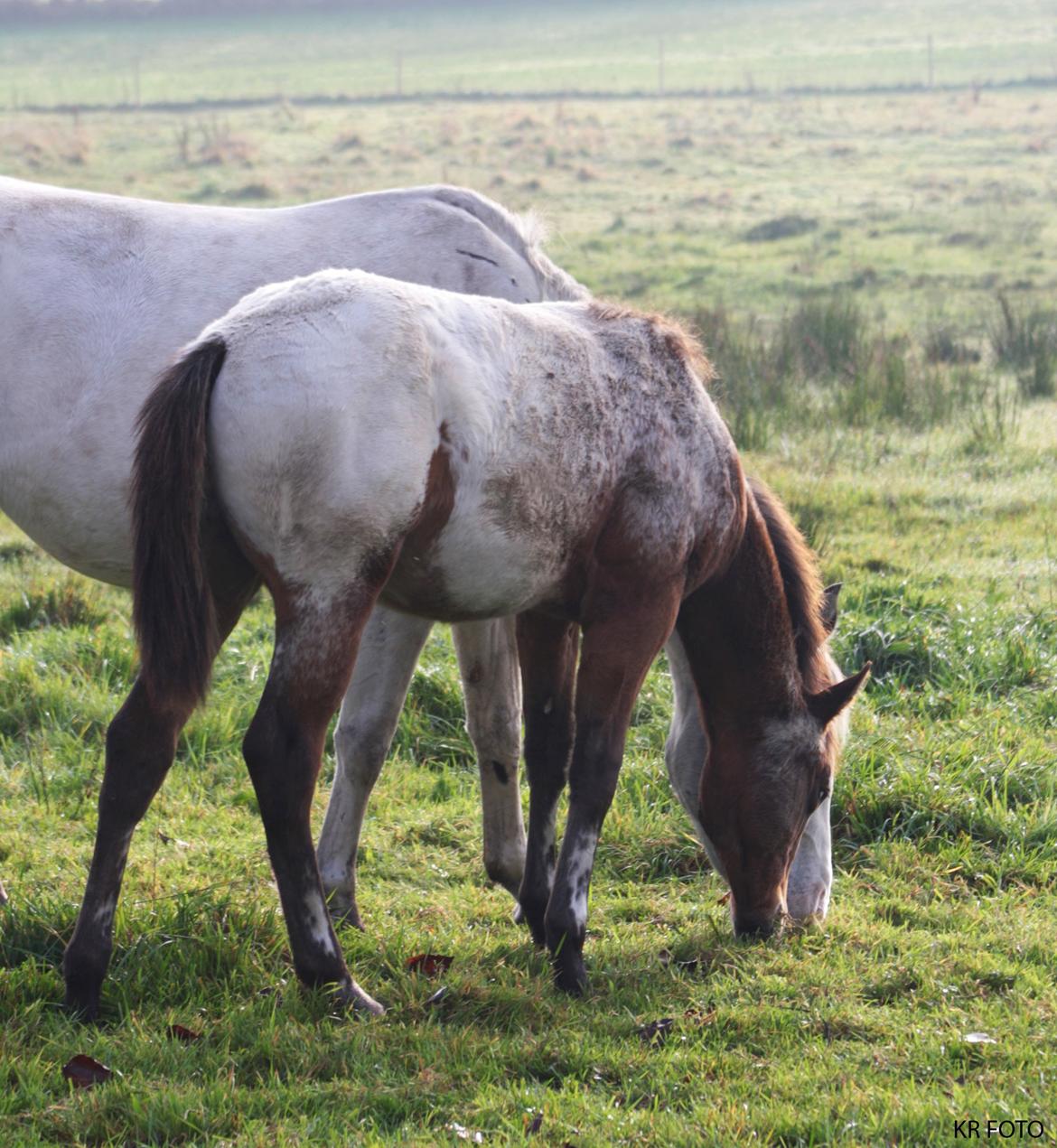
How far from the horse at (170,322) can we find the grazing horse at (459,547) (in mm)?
385

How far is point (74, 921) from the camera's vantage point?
389cm

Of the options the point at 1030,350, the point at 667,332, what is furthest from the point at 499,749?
the point at 1030,350

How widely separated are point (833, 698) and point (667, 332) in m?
1.17

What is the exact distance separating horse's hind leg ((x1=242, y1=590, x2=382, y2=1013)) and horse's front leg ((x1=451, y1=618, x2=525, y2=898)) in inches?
45.5

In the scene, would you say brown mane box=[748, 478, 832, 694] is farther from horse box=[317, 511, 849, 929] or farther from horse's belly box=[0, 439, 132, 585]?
horse's belly box=[0, 439, 132, 585]

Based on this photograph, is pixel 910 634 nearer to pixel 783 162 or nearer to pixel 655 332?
pixel 655 332

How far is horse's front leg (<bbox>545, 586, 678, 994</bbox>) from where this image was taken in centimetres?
373

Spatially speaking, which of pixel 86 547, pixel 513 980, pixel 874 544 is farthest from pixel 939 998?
pixel 874 544

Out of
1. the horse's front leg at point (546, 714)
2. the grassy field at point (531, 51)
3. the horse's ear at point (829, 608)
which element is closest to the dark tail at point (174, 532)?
the horse's front leg at point (546, 714)

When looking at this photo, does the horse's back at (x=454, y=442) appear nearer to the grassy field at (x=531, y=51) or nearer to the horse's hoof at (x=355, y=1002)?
the horse's hoof at (x=355, y=1002)

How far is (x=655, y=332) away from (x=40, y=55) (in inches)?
2271

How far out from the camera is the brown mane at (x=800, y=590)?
429cm

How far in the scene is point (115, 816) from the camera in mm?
3420

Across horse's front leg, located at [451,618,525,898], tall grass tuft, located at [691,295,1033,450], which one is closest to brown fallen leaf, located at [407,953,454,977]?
horse's front leg, located at [451,618,525,898]
